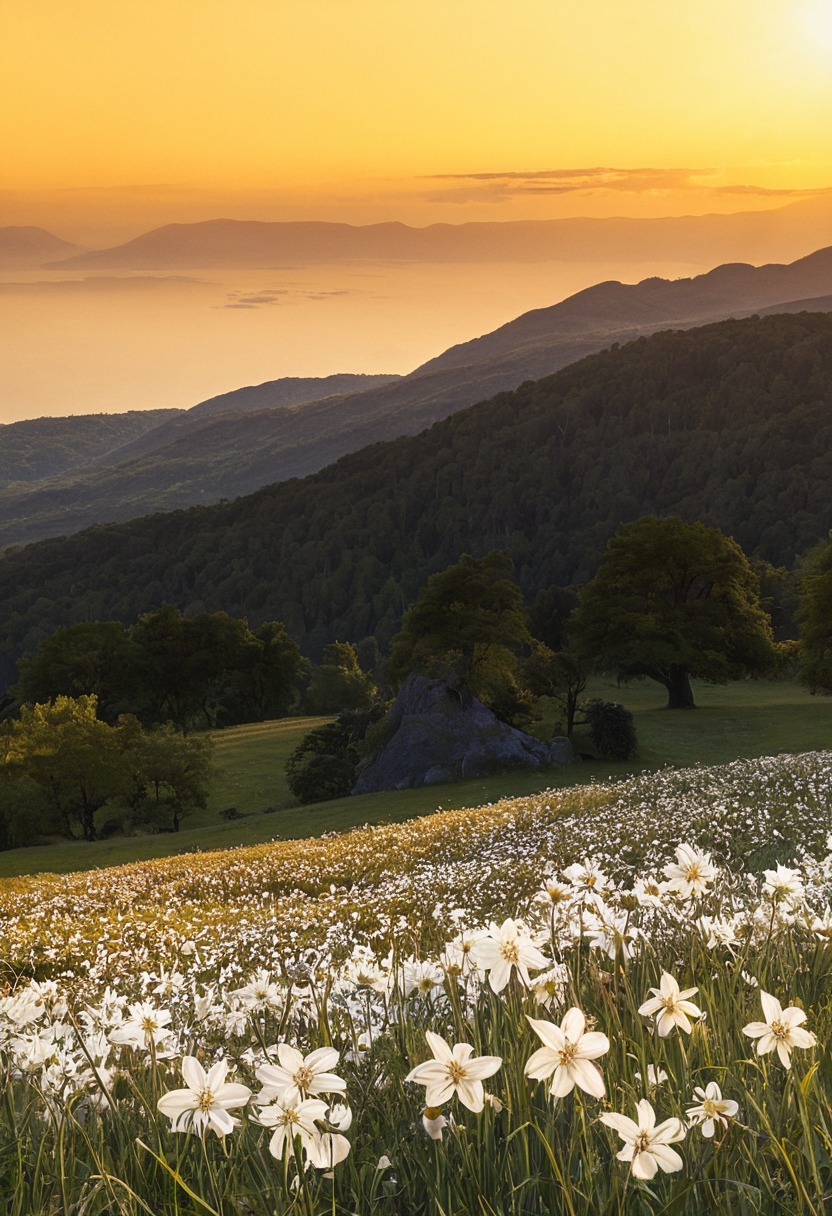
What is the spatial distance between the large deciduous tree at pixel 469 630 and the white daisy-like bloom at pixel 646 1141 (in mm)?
52789

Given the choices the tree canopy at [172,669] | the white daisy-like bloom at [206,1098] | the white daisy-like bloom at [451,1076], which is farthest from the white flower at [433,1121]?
the tree canopy at [172,669]

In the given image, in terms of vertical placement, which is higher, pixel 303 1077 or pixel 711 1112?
pixel 303 1077

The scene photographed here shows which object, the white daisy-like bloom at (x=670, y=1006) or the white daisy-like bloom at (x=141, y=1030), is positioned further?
the white daisy-like bloom at (x=141, y=1030)

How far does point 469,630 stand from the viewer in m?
57.7

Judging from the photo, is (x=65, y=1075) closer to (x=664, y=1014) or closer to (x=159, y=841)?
(x=664, y=1014)

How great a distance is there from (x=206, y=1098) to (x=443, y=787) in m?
45.4

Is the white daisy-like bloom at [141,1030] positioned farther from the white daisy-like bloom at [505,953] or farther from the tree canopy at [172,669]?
the tree canopy at [172,669]

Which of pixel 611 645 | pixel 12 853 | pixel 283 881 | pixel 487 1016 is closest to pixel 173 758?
pixel 12 853

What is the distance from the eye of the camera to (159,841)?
4622cm

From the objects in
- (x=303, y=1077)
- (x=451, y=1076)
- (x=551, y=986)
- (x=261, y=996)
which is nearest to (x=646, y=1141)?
(x=451, y=1076)

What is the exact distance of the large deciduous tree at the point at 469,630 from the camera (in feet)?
184

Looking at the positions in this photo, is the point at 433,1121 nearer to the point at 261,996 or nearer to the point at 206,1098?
the point at 206,1098

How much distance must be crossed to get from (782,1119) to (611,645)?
5765cm

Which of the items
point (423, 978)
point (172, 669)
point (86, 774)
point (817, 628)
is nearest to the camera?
point (423, 978)
